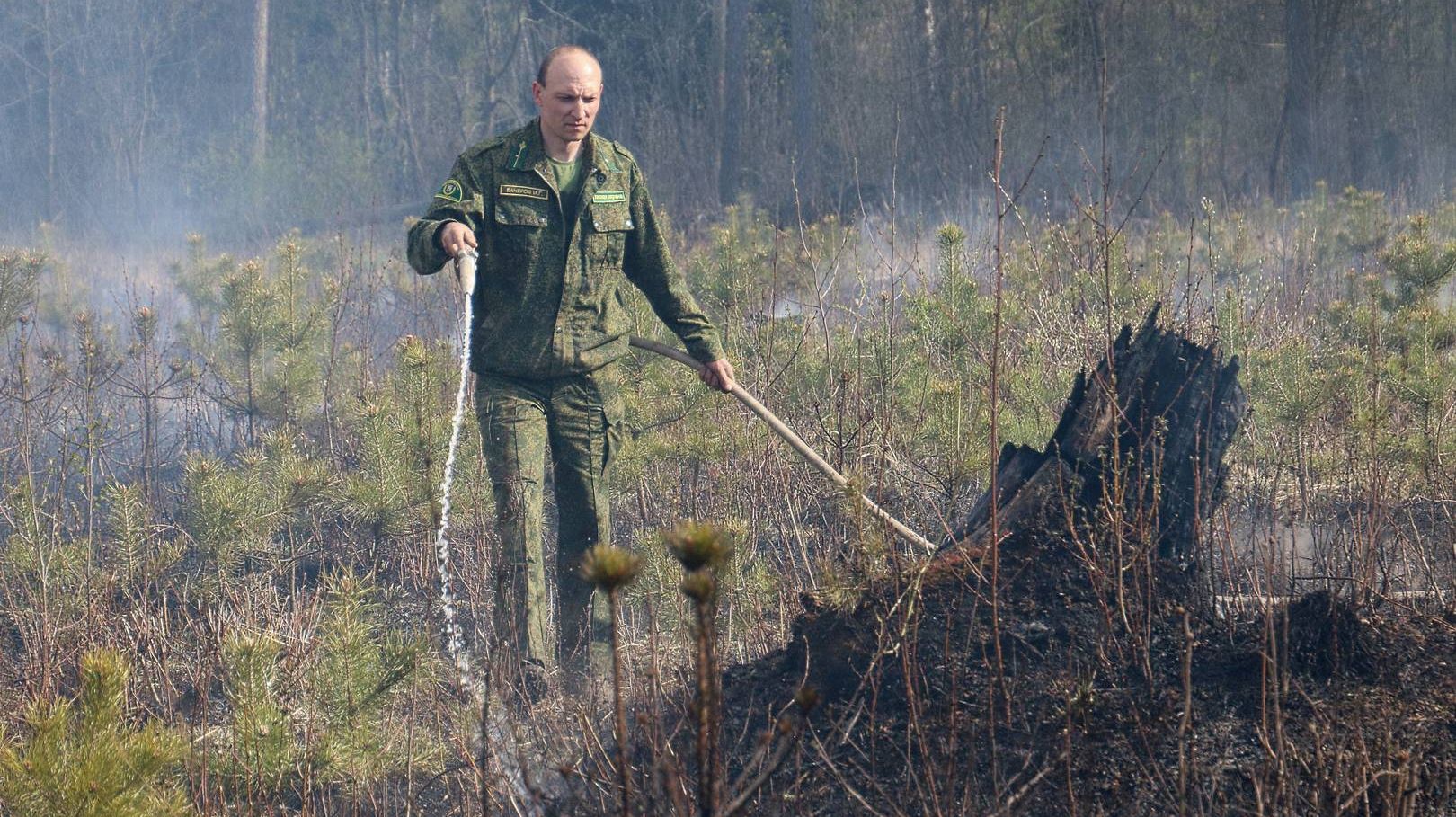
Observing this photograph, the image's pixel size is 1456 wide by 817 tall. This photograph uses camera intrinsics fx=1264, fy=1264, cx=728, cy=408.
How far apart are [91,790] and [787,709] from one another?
4.78ft

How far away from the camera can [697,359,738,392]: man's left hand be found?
3855 mm

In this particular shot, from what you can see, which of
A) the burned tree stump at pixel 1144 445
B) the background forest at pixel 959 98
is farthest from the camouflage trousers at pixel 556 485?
the background forest at pixel 959 98

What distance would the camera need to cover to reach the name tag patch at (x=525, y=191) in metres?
3.78

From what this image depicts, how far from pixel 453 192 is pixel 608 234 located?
1.58 ft

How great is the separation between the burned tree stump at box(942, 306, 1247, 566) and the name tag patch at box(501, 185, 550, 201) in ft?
5.10

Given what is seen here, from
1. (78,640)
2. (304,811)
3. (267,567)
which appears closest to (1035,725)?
(304,811)

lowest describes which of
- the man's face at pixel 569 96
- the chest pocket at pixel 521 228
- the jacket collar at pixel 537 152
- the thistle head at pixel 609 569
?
the thistle head at pixel 609 569

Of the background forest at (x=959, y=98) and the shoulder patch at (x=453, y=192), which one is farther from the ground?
the background forest at (x=959, y=98)

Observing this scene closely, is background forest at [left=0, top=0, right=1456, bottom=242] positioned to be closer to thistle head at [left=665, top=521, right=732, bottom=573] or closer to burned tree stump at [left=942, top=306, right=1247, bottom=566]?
burned tree stump at [left=942, top=306, right=1247, bottom=566]

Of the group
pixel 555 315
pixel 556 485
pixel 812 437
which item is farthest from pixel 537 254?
pixel 812 437

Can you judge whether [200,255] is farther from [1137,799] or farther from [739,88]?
[1137,799]

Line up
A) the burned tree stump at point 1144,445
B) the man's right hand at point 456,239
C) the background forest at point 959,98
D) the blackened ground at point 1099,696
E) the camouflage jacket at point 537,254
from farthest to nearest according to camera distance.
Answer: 1. the background forest at point 959,98
2. the camouflage jacket at point 537,254
3. the man's right hand at point 456,239
4. the burned tree stump at point 1144,445
5. the blackened ground at point 1099,696

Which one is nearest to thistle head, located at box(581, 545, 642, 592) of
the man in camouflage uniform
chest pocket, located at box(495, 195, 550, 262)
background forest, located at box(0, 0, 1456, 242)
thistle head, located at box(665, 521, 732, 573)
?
thistle head, located at box(665, 521, 732, 573)

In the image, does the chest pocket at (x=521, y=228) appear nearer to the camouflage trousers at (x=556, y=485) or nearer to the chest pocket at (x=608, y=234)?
the chest pocket at (x=608, y=234)
